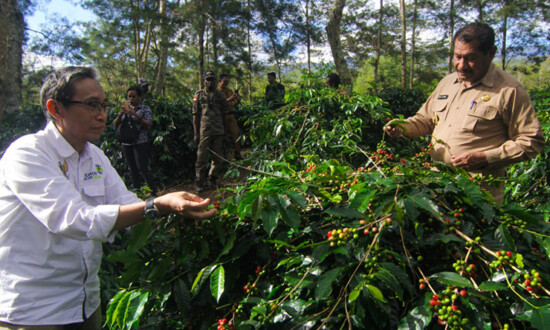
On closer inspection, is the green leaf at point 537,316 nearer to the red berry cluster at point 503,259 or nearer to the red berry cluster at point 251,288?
the red berry cluster at point 503,259

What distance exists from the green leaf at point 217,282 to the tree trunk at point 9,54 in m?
7.37

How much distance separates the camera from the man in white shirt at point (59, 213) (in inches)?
48.0

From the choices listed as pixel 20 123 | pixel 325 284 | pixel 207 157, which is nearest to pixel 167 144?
pixel 207 157

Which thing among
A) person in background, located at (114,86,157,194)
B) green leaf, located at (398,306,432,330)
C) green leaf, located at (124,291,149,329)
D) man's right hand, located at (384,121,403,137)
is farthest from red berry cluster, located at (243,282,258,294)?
person in background, located at (114,86,157,194)

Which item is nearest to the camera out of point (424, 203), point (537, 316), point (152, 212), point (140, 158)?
point (537, 316)

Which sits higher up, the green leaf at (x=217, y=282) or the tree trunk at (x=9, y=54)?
the tree trunk at (x=9, y=54)

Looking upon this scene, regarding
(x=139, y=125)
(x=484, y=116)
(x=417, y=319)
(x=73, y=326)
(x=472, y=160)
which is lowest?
(x=73, y=326)

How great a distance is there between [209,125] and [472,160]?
15.5ft

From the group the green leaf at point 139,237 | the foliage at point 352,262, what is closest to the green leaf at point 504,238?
the foliage at point 352,262

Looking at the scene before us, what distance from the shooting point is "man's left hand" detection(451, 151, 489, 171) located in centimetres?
204

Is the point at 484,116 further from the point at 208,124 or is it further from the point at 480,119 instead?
the point at 208,124

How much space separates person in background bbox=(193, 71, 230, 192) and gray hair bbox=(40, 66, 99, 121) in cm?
452

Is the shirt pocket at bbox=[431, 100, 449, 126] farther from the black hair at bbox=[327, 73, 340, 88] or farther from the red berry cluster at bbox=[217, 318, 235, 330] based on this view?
the black hair at bbox=[327, 73, 340, 88]

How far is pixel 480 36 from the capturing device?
204 centimetres
